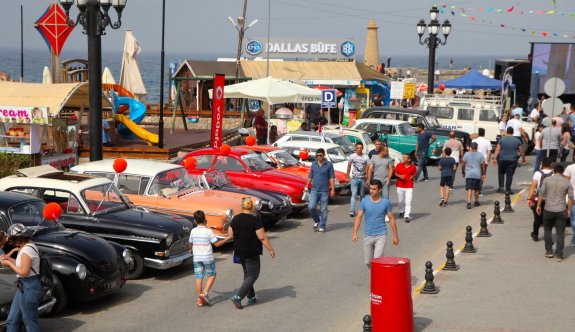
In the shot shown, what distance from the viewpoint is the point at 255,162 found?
20406 mm

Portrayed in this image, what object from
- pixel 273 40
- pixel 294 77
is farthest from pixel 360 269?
pixel 273 40

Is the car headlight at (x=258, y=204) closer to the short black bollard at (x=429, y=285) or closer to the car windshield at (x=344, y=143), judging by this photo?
the short black bollard at (x=429, y=285)

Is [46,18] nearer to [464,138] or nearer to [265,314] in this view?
[464,138]

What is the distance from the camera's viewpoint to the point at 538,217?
16047 mm

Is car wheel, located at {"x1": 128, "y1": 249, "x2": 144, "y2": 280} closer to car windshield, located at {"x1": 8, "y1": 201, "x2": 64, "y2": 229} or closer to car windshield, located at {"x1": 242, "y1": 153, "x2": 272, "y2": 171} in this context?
car windshield, located at {"x1": 8, "y1": 201, "x2": 64, "y2": 229}

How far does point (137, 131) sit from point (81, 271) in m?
17.3

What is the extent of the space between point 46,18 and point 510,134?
14.0 m

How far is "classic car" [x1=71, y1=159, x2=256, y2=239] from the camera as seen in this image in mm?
15836

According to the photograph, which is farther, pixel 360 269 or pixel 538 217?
pixel 538 217

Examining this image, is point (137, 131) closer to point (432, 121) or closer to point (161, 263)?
point (432, 121)

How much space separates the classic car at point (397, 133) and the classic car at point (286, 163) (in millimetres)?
5831

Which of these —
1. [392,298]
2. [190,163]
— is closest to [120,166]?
[190,163]

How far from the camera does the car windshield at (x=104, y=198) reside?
1420 cm

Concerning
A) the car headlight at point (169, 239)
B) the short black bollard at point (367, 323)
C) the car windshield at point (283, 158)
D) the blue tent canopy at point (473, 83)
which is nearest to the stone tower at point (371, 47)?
the blue tent canopy at point (473, 83)
